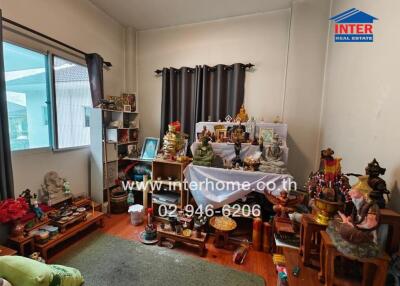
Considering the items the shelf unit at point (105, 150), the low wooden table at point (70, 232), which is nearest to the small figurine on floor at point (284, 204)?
the low wooden table at point (70, 232)

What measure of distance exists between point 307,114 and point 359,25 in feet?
3.53

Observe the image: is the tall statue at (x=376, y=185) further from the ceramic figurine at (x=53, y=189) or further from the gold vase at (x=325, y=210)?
the ceramic figurine at (x=53, y=189)

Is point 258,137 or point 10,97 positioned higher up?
point 10,97

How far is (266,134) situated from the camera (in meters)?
2.21

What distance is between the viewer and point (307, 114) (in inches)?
94.6

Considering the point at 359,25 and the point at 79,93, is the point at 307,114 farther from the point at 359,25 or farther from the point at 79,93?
the point at 79,93

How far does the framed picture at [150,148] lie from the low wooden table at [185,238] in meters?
1.16

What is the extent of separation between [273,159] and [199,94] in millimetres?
1364

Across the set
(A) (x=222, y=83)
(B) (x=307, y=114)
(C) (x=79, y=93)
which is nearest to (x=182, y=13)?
(A) (x=222, y=83)

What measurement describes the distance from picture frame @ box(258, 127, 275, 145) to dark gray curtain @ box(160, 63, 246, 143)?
0.52m

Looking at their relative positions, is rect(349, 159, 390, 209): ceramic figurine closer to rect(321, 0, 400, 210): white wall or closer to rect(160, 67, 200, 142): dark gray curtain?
rect(321, 0, 400, 210): white wall

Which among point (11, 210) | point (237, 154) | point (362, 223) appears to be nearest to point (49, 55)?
point (11, 210)

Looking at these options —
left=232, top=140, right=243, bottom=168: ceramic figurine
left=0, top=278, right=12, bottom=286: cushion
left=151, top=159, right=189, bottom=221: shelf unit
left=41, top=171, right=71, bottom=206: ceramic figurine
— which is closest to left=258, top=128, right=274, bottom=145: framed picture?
left=232, top=140, right=243, bottom=168: ceramic figurine

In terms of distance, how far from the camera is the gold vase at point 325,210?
39.0 inches
